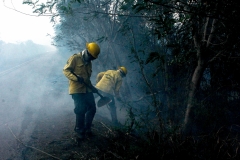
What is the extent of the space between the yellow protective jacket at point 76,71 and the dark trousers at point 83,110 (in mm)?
131

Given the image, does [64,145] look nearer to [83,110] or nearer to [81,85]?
[83,110]

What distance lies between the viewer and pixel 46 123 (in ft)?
→ 17.6

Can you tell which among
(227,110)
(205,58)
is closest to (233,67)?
(205,58)

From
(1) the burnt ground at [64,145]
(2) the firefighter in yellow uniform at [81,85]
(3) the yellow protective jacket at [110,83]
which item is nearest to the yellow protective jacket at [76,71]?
(2) the firefighter in yellow uniform at [81,85]

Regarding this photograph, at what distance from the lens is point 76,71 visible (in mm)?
3943

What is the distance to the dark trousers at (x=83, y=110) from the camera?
3.86 metres

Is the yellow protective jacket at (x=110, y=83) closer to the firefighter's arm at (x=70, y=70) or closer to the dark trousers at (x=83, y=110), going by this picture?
the dark trousers at (x=83, y=110)

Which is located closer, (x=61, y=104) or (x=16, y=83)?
(x=61, y=104)

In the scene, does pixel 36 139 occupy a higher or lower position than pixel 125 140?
lower

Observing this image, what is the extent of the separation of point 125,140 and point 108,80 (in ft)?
9.18

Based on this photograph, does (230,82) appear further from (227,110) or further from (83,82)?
(83,82)

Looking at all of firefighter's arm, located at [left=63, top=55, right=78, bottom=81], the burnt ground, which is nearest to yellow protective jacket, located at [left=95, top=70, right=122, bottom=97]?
the burnt ground

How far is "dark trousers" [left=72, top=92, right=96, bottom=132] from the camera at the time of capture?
12.7 feet

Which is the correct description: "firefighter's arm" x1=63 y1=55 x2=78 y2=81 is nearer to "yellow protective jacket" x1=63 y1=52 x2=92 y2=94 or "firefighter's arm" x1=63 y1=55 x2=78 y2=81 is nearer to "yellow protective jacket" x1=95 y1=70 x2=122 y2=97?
"yellow protective jacket" x1=63 y1=52 x2=92 y2=94
